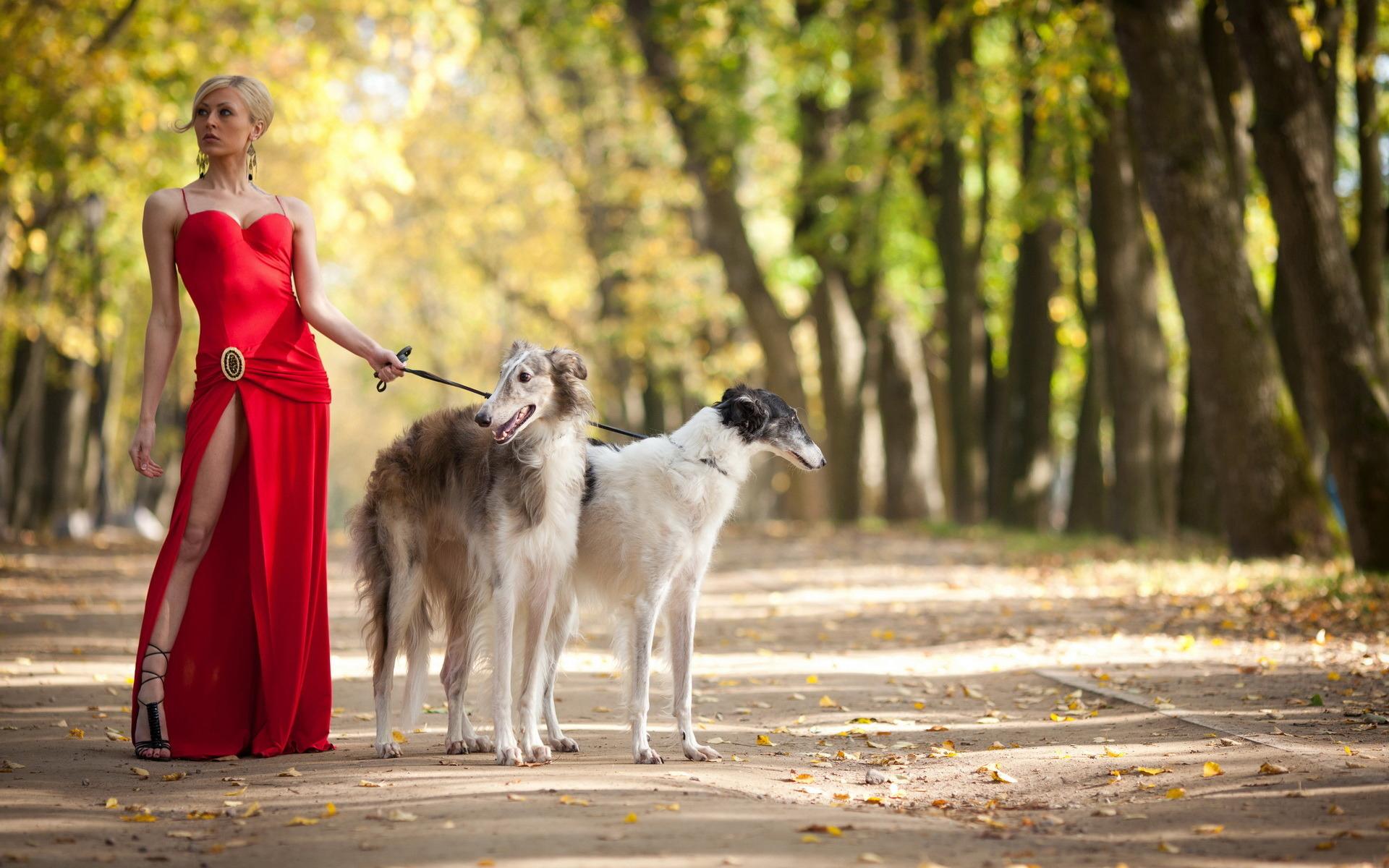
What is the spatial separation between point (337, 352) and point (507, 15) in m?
21.1

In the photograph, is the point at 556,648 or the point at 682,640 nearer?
the point at 682,640

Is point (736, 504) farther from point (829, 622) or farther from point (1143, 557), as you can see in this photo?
point (1143, 557)

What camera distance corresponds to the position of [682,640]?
7336 mm

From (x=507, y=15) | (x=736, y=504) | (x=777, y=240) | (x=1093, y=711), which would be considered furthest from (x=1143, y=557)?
(x=507, y=15)

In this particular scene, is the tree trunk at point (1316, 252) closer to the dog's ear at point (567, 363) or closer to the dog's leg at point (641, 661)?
the dog's leg at point (641, 661)

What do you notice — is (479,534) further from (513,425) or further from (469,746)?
(469,746)

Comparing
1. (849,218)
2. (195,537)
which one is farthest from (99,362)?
(195,537)

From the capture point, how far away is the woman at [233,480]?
23.6 ft

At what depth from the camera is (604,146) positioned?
120ft

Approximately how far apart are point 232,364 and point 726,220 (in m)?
20.8

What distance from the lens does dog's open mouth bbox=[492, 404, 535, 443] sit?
6707 millimetres

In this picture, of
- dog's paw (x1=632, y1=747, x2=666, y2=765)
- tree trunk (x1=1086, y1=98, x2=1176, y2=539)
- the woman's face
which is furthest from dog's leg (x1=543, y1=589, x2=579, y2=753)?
tree trunk (x1=1086, y1=98, x2=1176, y2=539)

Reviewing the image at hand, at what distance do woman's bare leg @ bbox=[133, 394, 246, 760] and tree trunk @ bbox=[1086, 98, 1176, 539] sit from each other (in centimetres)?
1513

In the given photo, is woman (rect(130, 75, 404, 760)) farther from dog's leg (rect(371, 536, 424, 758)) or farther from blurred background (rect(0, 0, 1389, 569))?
blurred background (rect(0, 0, 1389, 569))
